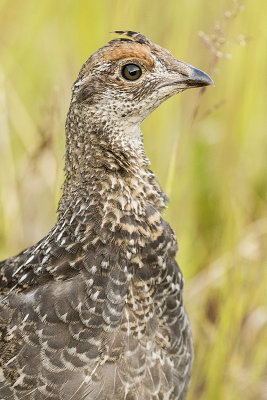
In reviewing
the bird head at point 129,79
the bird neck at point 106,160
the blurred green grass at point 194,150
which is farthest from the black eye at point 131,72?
the blurred green grass at point 194,150

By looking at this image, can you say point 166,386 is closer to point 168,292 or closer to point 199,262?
point 168,292

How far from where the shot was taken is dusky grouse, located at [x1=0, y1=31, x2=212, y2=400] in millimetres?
2557

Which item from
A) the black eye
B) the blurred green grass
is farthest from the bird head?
the blurred green grass

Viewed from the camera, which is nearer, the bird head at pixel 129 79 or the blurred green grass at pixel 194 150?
the bird head at pixel 129 79

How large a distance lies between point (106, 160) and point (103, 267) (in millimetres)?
378

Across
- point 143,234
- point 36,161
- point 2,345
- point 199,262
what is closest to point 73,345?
point 2,345

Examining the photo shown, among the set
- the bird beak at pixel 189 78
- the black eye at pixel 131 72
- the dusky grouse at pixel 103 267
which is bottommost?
the dusky grouse at pixel 103 267

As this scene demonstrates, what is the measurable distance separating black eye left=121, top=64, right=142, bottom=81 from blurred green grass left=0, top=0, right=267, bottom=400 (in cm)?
57

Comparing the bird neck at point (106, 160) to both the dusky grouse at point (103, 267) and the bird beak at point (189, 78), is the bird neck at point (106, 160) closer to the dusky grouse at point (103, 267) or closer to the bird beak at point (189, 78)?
the dusky grouse at point (103, 267)

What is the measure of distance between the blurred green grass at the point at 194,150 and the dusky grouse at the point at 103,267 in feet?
1.68

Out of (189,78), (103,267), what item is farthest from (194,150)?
(103,267)

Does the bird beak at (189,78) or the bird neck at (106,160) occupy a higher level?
the bird beak at (189,78)

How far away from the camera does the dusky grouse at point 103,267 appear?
8.39 ft

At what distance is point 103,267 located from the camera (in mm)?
2594
